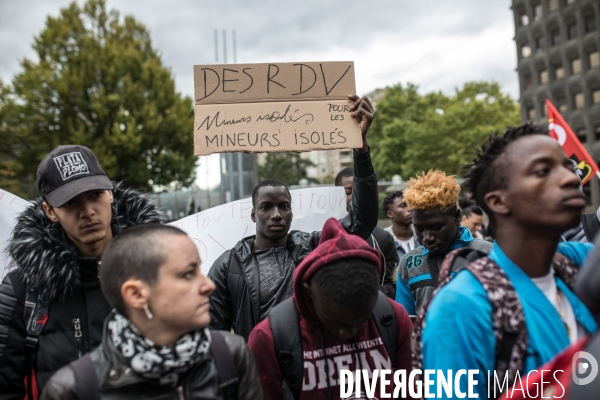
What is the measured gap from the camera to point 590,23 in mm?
35312

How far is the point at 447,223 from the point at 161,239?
6.23ft

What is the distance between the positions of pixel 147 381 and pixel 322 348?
2.40ft

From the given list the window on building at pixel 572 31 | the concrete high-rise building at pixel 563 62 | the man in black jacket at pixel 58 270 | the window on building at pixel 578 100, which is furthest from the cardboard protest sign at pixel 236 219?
the window on building at pixel 572 31

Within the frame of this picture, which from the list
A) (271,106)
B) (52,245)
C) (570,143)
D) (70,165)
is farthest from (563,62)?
(52,245)

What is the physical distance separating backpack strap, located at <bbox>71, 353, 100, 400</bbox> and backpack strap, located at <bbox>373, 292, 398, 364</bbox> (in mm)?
1116

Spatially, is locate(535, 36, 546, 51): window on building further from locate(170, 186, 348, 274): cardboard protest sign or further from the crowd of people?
the crowd of people

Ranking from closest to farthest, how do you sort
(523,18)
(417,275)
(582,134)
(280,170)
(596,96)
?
(417,275) < (596,96) < (582,134) < (523,18) < (280,170)

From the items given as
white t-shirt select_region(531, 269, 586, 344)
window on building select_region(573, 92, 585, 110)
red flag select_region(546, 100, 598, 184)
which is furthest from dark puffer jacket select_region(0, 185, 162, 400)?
window on building select_region(573, 92, 585, 110)

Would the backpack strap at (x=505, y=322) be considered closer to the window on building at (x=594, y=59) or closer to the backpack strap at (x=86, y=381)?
the backpack strap at (x=86, y=381)

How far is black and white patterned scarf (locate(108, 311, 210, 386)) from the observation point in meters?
1.63

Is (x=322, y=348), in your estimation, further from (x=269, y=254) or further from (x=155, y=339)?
(x=269, y=254)

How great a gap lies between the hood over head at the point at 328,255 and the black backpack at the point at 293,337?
Answer: 2.8 inches

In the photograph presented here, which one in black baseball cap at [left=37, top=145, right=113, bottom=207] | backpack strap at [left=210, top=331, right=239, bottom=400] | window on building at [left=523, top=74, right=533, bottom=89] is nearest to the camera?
backpack strap at [left=210, top=331, right=239, bottom=400]

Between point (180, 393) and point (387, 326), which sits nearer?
point (180, 393)
